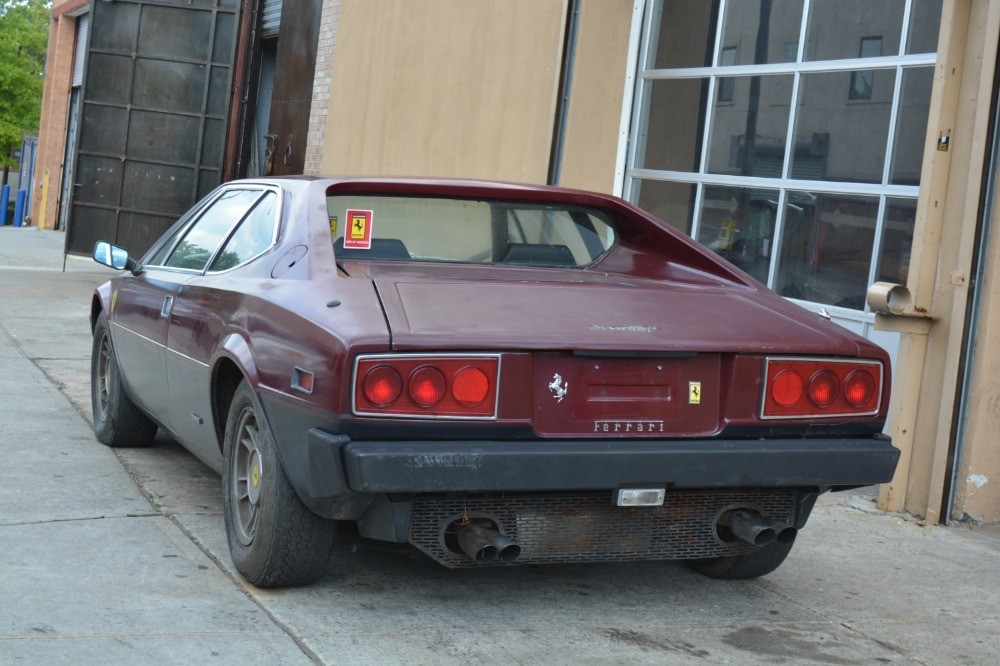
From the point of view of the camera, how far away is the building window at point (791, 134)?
6551 millimetres

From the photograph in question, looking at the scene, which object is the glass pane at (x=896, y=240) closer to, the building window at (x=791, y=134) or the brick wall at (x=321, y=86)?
the building window at (x=791, y=134)

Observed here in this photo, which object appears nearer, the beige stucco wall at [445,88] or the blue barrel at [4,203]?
the beige stucco wall at [445,88]

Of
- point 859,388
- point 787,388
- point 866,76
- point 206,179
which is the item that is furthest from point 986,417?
point 206,179

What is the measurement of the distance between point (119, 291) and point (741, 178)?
390 cm

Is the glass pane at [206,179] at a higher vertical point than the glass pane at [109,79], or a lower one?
lower

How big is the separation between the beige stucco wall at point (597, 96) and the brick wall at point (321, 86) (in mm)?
4570

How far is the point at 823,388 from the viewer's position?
12.6 ft

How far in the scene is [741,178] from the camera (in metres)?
7.76

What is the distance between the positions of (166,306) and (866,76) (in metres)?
4.06

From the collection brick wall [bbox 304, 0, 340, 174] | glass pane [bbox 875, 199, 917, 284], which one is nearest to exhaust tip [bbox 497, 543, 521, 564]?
glass pane [bbox 875, 199, 917, 284]

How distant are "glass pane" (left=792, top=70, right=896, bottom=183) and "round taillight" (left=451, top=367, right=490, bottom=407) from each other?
12.9 ft

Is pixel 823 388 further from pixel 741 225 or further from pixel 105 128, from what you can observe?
pixel 105 128

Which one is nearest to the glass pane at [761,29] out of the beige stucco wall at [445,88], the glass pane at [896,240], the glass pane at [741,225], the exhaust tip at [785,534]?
the glass pane at [741,225]

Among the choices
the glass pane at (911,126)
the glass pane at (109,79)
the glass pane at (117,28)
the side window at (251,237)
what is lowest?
the side window at (251,237)
